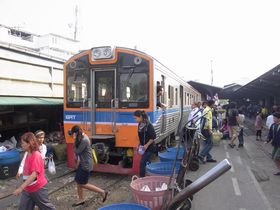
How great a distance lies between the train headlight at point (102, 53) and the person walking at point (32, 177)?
389 cm

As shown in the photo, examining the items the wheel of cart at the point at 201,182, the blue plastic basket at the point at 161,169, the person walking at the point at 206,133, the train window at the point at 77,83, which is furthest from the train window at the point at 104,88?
the wheel of cart at the point at 201,182

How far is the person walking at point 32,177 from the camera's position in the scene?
3.87m

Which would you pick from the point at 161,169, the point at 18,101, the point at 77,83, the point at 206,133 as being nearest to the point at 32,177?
the point at 161,169

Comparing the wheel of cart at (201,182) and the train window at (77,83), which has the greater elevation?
the train window at (77,83)

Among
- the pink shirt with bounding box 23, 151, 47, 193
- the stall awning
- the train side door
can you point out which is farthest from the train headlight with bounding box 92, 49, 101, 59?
the pink shirt with bounding box 23, 151, 47, 193

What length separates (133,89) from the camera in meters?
7.31

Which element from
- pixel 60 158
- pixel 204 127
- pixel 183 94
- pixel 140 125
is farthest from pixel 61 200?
pixel 183 94

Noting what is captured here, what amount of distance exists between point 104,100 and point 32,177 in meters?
4.02

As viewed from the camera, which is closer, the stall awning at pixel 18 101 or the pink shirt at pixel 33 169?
the pink shirt at pixel 33 169

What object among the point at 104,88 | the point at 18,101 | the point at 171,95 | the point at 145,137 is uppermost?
the point at 104,88

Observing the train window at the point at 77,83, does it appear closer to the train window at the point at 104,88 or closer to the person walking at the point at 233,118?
the train window at the point at 104,88

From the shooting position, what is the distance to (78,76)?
7801mm

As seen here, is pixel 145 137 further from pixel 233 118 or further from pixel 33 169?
pixel 233 118

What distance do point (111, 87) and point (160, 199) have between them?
388 cm
